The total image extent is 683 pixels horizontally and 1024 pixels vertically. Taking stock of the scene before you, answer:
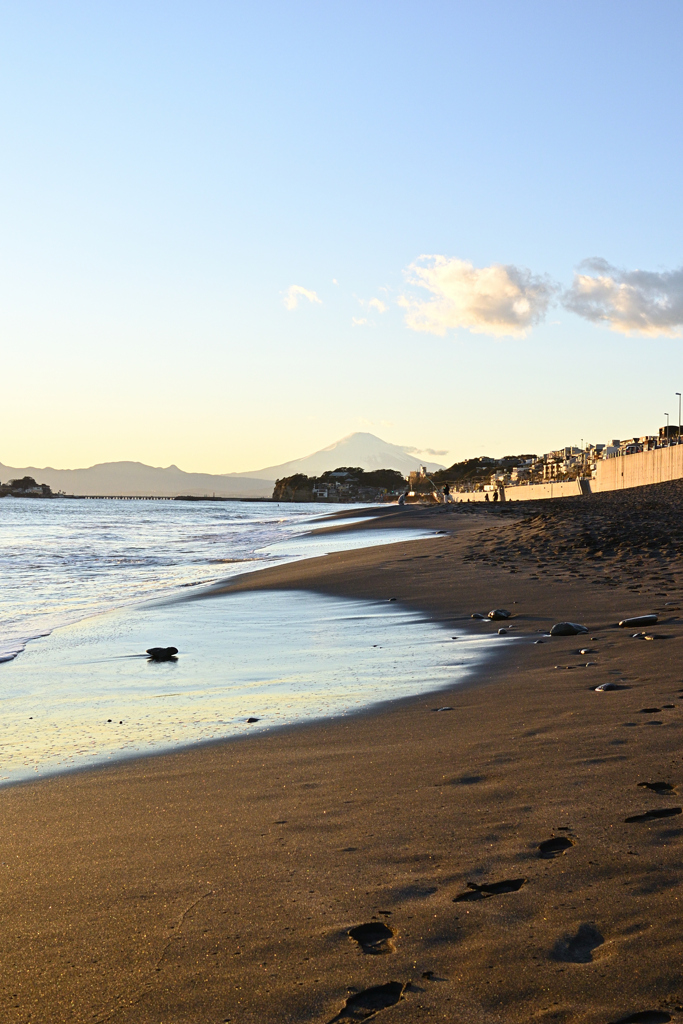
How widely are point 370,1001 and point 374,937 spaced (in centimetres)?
33

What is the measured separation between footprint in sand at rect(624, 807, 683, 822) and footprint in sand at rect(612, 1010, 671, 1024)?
1282 millimetres

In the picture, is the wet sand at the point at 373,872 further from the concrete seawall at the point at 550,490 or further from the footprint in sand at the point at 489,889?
the concrete seawall at the point at 550,490

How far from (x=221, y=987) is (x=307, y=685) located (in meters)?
4.59

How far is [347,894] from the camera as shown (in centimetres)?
296

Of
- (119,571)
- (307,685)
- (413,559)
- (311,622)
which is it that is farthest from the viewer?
(119,571)

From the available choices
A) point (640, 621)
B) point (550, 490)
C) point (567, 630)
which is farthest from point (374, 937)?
point (550, 490)

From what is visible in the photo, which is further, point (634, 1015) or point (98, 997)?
point (98, 997)

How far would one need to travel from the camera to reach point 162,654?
343 inches

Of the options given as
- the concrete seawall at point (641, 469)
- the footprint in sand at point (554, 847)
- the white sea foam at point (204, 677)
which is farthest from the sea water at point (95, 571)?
the concrete seawall at point (641, 469)

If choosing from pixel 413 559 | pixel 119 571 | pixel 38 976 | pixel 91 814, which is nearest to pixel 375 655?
pixel 91 814

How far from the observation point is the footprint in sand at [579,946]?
8.12 ft

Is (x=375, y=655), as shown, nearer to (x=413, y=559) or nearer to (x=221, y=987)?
(x=221, y=987)

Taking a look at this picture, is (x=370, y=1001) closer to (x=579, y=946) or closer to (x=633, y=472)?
(x=579, y=946)

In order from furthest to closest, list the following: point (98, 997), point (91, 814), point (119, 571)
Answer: point (119, 571) < point (91, 814) < point (98, 997)
